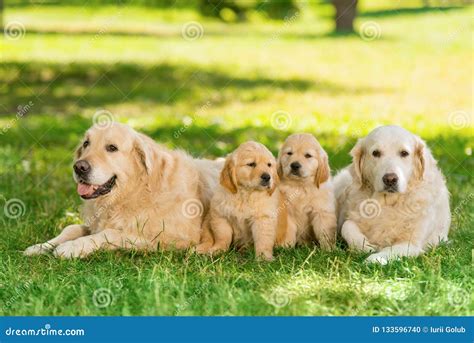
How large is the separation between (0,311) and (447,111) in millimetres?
10276

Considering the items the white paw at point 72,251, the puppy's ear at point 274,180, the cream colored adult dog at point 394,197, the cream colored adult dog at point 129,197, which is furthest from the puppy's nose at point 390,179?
the white paw at point 72,251

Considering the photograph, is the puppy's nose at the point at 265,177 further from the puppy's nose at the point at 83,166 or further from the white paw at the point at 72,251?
the white paw at the point at 72,251

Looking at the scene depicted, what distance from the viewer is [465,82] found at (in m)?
17.0

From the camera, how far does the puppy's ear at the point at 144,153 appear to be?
6.34m

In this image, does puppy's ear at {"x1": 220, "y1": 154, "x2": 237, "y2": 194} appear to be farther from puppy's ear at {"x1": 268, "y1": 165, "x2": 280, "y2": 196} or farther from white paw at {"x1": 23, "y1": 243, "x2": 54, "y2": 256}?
white paw at {"x1": 23, "y1": 243, "x2": 54, "y2": 256}

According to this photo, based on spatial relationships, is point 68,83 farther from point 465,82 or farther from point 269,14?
point 269,14

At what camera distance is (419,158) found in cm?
635

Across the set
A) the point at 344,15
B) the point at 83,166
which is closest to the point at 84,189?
the point at 83,166

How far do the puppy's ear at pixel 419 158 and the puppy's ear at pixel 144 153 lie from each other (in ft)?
6.57

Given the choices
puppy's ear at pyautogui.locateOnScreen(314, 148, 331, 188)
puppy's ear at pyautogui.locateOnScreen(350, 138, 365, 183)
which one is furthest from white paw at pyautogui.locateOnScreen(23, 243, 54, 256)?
puppy's ear at pyautogui.locateOnScreen(350, 138, 365, 183)

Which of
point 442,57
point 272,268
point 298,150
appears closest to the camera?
point 272,268

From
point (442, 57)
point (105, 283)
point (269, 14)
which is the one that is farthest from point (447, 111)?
point (269, 14)

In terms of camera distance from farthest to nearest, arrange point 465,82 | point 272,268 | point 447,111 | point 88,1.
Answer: point 88,1 < point 465,82 < point 447,111 < point 272,268

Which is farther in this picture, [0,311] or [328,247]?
[328,247]
